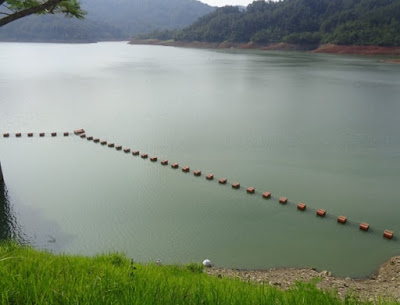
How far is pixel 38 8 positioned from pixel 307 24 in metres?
66.2

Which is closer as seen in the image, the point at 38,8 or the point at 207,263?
the point at 207,263

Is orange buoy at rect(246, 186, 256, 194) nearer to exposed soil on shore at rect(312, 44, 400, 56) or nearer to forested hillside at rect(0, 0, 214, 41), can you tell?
forested hillside at rect(0, 0, 214, 41)

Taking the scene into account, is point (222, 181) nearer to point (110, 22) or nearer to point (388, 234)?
point (388, 234)

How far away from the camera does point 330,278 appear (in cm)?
493

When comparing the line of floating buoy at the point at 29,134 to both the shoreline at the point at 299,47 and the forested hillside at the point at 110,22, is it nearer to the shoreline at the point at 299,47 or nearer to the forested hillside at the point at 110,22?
the forested hillside at the point at 110,22

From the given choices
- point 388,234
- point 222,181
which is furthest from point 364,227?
point 222,181

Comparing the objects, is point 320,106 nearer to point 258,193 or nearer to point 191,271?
point 258,193

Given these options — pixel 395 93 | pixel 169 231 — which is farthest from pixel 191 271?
pixel 395 93

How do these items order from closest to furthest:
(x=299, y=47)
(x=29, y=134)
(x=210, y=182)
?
(x=210, y=182), (x=29, y=134), (x=299, y=47)

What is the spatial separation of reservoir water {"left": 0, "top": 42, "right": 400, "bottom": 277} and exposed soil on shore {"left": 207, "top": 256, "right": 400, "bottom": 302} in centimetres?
28

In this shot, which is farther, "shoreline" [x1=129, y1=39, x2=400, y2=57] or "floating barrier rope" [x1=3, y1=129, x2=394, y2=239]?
"shoreline" [x1=129, y1=39, x2=400, y2=57]

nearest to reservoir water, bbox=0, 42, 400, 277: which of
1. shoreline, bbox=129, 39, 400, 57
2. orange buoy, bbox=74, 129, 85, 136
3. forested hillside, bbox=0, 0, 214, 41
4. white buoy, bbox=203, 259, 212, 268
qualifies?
white buoy, bbox=203, 259, 212, 268

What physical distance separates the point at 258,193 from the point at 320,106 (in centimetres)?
1031

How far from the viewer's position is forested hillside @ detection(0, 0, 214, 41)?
291 ft
